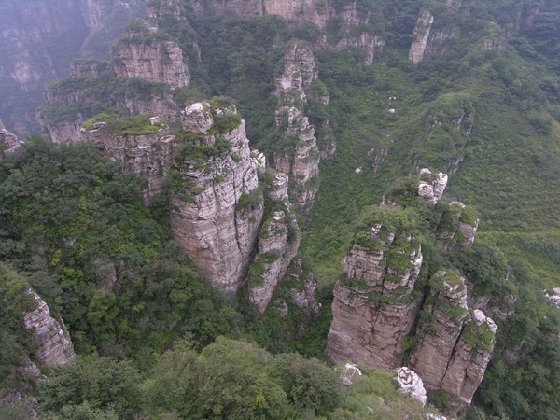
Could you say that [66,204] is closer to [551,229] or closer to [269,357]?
[269,357]

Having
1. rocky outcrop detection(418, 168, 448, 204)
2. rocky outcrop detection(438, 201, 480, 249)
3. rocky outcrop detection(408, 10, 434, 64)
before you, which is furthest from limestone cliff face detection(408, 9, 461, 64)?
rocky outcrop detection(438, 201, 480, 249)

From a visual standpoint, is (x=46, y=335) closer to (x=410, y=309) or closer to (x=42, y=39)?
(x=410, y=309)

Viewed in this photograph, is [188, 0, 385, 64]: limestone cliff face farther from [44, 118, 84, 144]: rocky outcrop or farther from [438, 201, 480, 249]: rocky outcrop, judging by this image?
[438, 201, 480, 249]: rocky outcrop

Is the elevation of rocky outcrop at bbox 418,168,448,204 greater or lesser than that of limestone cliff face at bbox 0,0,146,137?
greater

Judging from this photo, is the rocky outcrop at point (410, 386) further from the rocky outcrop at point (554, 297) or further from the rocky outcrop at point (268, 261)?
the rocky outcrop at point (554, 297)

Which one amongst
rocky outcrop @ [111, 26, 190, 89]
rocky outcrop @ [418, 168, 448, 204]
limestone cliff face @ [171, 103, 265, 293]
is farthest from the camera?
rocky outcrop @ [111, 26, 190, 89]

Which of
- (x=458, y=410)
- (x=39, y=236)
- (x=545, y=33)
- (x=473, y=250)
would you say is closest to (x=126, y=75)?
(x=39, y=236)

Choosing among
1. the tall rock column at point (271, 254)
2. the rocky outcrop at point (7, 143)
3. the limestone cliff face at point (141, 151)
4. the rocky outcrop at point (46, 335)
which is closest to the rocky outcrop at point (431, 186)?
the tall rock column at point (271, 254)
